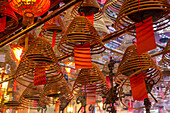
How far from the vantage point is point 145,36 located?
1.36 metres

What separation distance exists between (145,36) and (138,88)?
0.63 meters

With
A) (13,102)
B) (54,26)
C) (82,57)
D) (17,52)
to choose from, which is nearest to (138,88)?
(82,57)

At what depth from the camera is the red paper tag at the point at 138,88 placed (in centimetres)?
179

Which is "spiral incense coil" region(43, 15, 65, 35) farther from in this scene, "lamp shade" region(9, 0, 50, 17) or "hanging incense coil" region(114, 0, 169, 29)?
"hanging incense coil" region(114, 0, 169, 29)

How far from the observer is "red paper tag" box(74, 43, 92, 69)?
1.77 meters

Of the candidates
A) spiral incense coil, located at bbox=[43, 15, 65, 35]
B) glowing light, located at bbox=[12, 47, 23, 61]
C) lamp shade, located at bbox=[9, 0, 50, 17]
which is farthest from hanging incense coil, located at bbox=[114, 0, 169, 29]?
glowing light, located at bbox=[12, 47, 23, 61]

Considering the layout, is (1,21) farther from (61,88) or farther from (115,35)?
(61,88)

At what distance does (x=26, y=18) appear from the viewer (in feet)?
6.44

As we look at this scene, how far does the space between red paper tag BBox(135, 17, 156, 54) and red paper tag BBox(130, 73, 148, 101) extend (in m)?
0.56

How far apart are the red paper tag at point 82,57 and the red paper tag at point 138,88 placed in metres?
0.42

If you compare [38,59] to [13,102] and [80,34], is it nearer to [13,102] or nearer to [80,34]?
[80,34]

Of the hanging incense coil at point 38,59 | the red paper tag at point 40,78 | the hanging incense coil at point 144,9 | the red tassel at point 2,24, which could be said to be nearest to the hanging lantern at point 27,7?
the red tassel at point 2,24

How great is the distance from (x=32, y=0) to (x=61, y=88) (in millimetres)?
1407

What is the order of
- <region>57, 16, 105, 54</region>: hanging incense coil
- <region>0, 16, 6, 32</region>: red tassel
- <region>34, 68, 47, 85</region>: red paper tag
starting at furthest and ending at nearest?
<region>34, 68, 47, 85</region>: red paper tag
<region>57, 16, 105, 54</region>: hanging incense coil
<region>0, 16, 6, 32</region>: red tassel
